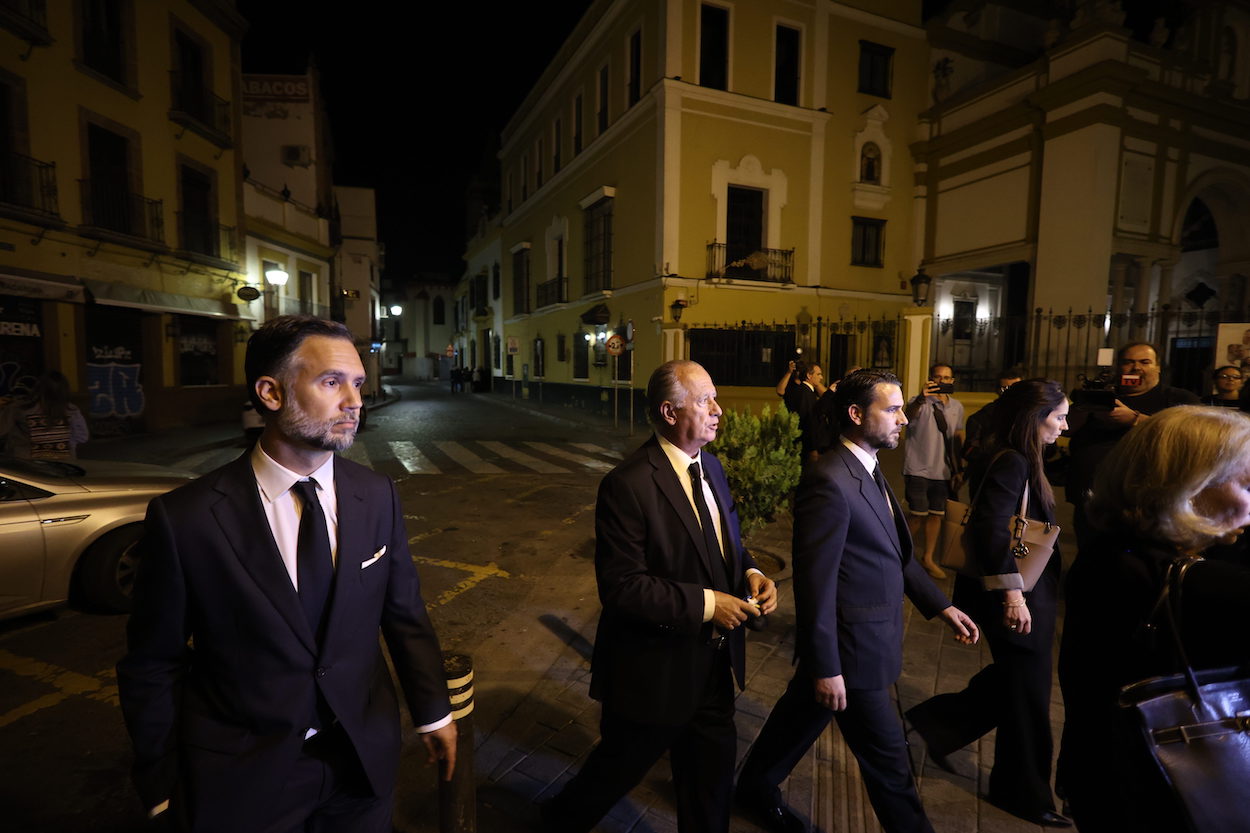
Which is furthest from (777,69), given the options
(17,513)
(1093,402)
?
(17,513)

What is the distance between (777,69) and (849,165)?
12.1 ft

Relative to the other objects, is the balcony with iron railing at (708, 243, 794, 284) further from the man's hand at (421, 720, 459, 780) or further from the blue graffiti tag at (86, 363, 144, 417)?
the man's hand at (421, 720, 459, 780)

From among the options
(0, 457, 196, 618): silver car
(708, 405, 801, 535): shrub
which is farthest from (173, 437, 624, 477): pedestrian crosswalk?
(708, 405, 801, 535): shrub

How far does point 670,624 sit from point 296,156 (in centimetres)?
2876

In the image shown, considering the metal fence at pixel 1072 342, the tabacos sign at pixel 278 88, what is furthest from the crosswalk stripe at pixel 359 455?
the tabacos sign at pixel 278 88

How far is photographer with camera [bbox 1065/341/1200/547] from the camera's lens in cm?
400

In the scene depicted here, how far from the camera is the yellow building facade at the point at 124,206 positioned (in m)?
12.1

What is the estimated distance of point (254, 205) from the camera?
19844 mm

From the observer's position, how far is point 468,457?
38.3 ft

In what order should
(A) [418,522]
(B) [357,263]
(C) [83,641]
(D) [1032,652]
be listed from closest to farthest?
(D) [1032,652]
(C) [83,641]
(A) [418,522]
(B) [357,263]

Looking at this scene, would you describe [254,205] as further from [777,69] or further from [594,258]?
[777,69]

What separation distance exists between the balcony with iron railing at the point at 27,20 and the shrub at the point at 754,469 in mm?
15892

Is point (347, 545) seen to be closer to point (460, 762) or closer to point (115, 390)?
point (460, 762)

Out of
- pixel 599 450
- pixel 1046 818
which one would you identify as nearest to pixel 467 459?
pixel 599 450
